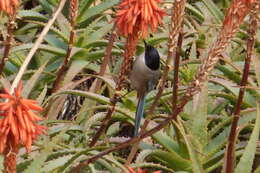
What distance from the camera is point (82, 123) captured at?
9.82 feet

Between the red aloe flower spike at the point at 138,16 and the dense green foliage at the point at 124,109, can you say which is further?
the dense green foliage at the point at 124,109

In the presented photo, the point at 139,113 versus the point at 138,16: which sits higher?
the point at 138,16

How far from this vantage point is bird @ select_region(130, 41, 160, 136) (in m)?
2.29

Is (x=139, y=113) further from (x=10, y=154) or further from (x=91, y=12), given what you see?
(x=91, y=12)

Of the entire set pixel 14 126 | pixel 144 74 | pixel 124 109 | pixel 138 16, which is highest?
pixel 138 16

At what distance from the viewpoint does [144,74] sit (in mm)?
2330

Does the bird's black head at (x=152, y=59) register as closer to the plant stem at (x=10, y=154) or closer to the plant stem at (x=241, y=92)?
the plant stem at (x=241, y=92)

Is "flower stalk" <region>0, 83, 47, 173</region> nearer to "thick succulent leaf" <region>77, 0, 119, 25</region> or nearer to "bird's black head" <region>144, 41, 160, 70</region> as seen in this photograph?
"bird's black head" <region>144, 41, 160, 70</region>

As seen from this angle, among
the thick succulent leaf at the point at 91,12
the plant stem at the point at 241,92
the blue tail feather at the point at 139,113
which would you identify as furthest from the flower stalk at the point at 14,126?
the thick succulent leaf at the point at 91,12

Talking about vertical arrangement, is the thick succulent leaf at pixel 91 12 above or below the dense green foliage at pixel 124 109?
above

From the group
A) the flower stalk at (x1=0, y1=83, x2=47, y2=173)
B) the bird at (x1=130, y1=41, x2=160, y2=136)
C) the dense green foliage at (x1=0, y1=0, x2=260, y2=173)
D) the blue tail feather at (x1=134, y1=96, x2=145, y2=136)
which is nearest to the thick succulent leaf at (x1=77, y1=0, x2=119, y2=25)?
the dense green foliage at (x1=0, y1=0, x2=260, y2=173)

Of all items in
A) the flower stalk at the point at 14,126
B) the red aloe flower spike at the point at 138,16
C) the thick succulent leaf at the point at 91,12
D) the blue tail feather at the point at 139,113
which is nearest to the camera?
the flower stalk at the point at 14,126

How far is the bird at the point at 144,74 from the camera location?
229 centimetres

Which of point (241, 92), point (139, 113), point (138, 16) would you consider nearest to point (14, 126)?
point (138, 16)
